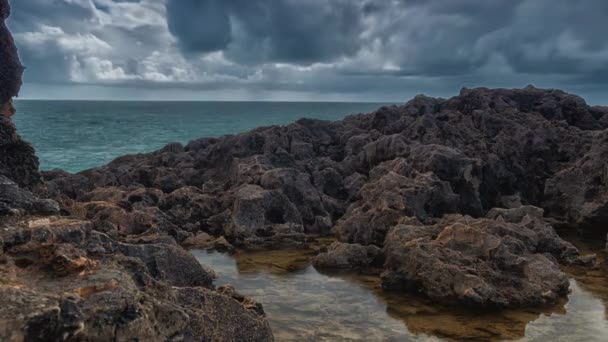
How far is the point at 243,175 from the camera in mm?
32344

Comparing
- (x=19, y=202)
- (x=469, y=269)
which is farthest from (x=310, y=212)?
(x=19, y=202)

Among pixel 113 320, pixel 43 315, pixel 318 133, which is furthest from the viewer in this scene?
pixel 318 133

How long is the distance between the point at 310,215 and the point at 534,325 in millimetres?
15096

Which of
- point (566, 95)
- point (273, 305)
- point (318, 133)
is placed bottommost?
point (273, 305)

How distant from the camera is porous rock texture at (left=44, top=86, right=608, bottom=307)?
60.5 ft

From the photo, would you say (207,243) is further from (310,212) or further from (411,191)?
(411,191)

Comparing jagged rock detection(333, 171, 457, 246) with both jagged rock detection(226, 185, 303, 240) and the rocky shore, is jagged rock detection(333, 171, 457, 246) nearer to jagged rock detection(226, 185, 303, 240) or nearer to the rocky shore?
the rocky shore

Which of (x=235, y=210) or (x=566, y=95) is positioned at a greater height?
(x=566, y=95)

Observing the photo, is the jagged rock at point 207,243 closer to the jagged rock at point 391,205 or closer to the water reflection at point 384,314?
the water reflection at point 384,314

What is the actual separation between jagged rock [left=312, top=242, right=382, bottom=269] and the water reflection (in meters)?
0.90

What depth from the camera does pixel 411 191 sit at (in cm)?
2600

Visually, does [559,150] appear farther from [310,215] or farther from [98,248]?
[98,248]

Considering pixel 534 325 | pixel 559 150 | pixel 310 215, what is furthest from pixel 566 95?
Answer: pixel 534 325

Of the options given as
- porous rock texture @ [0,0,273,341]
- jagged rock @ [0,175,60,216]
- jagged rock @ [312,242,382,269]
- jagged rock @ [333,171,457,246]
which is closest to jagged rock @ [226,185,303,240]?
jagged rock @ [333,171,457,246]
